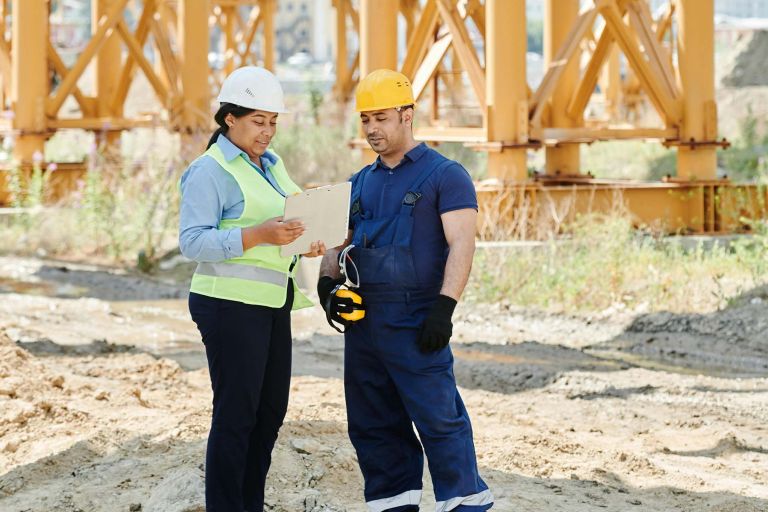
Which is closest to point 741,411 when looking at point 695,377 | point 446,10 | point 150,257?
point 695,377

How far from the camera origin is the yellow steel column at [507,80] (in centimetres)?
1141

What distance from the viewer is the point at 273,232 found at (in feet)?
13.1

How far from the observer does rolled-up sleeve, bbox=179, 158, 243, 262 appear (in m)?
4.01

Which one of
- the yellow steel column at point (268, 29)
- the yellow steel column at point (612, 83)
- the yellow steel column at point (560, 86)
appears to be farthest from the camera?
the yellow steel column at point (268, 29)

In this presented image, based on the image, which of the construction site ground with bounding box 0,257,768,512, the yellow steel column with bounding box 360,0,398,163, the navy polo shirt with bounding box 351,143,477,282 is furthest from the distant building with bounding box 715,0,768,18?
the navy polo shirt with bounding box 351,143,477,282

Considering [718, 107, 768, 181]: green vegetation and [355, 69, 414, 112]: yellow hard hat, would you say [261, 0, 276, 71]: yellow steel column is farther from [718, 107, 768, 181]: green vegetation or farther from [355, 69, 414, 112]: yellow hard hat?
[355, 69, 414, 112]: yellow hard hat

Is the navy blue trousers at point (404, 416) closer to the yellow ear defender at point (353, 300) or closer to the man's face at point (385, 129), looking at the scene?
the yellow ear defender at point (353, 300)

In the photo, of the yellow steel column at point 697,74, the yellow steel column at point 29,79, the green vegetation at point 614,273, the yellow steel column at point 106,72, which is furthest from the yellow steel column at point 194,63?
the yellow steel column at point 697,74

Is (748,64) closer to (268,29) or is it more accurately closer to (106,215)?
(268,29)

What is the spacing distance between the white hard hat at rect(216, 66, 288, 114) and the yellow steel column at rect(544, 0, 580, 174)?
9.38 meters

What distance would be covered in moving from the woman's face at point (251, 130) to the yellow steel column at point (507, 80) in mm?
7490

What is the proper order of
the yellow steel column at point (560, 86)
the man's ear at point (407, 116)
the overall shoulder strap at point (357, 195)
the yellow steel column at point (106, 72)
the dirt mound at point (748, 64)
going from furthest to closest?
the dirt mound at point (748, 64)
the yellow steel column at point (106, 72)
the yellow steel column at point (560, 86)
the overall shoulder strap at point (357, 195)
the man's ear at point (407, 116)

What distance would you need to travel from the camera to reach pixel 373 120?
166 inches

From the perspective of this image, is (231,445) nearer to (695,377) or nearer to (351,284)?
(351,284)
